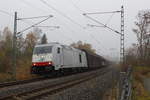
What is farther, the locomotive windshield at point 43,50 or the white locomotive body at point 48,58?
the locomotive windshield at point 43,50

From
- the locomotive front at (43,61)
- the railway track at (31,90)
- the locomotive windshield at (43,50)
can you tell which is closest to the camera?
the railway track at (31,90)

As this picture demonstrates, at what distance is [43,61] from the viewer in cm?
2353

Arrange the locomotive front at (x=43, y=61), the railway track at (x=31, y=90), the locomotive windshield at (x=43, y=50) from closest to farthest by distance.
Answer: the railway track at (x=31, y=90)
the locomotive front at (x=43, y=61)
the locomotive windshield at (x=43, y=50)

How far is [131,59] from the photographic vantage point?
38312 millimetres

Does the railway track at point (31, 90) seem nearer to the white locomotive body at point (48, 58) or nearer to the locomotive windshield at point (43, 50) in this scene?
the white locomotive body at point (48, 58)

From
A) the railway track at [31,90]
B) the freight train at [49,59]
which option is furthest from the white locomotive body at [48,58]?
the railway track at [31,90]

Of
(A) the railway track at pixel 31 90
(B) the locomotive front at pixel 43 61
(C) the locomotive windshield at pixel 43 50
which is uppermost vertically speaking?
(C) the locomotive windshield at pixel 43 50

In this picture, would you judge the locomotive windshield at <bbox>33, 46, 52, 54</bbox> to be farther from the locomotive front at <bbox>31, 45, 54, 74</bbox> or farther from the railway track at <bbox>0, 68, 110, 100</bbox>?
the railway track at <bbox>0, 68, 110, 100</bbox>

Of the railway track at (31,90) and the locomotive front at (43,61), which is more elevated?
the locomotive front at (43,61)

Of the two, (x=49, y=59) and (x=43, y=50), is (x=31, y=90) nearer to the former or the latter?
(x=49, y=59)

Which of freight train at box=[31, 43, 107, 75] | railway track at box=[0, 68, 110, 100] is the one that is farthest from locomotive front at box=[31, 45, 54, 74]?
railway track at box=[0, 68, 110, 100]

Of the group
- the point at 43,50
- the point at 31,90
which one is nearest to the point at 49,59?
the point at 43,50

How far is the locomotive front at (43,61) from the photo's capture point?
76.0 feet

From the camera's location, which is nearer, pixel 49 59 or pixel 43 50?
pixel 49 59
